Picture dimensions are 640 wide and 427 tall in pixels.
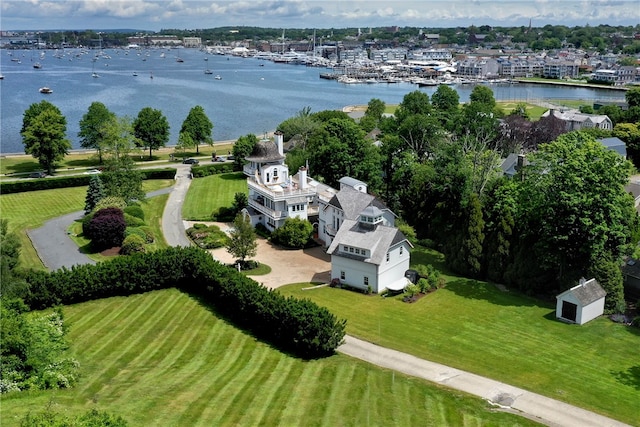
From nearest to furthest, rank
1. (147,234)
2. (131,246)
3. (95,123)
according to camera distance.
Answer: (131,246) < (147,234) < (95,123)

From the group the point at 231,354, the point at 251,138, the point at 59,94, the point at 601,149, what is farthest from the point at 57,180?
the point at 59,94

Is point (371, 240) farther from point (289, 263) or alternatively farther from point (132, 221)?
point (132, 221)

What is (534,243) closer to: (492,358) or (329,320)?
(492,358)

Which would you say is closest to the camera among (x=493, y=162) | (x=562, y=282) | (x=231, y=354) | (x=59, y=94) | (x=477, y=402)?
(x=477, y=402)

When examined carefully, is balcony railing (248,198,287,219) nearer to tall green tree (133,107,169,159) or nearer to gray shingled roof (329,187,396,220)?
gray shingled roof (329,187,396,220)

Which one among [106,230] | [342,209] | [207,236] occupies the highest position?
[342,209]

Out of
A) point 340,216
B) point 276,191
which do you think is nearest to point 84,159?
point 276,191
